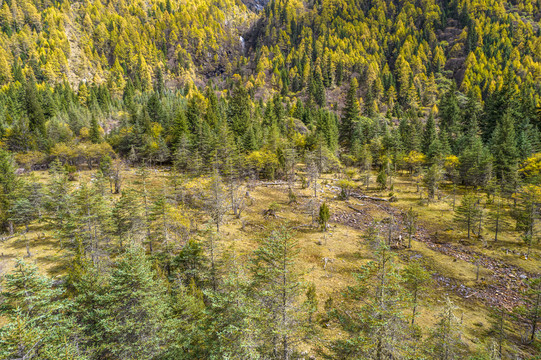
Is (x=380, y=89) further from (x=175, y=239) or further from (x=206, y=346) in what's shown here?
(x=206, y=346)

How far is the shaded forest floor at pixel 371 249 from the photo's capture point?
2138 cm

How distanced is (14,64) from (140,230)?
5715 inches

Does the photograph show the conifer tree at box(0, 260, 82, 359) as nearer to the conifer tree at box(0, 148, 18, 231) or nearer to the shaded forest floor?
the shaded forest floor

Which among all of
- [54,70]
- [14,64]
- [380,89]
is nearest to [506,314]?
[380,89]

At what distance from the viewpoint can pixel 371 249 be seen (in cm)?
2170

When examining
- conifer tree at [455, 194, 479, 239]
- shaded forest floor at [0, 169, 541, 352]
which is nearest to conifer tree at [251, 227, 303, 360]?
shaded forest floor at [0, 169, 541, 352]

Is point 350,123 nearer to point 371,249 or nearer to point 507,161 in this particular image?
point 507,161

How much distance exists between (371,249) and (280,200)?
80.7 feet

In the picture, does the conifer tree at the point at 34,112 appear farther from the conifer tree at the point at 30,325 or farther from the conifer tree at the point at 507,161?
the conifer tree at the point at 507,161

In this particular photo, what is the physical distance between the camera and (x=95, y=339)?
52.7ft

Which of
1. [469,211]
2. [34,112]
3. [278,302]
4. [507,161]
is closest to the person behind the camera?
[278,302]

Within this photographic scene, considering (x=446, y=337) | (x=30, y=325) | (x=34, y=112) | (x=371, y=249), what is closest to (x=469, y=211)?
(x=371, y=249)

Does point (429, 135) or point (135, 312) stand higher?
point (429, 135)

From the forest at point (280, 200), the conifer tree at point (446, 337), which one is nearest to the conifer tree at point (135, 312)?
the forest at point (280, 200)
